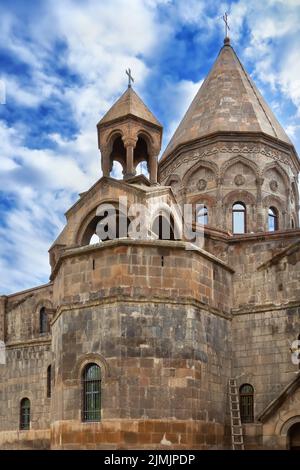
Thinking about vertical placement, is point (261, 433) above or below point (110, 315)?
below

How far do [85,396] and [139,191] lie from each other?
540 centimetres

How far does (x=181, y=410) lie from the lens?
655 inches

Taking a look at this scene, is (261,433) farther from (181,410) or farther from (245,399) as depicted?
(181,410)

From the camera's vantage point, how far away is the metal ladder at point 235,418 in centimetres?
1784

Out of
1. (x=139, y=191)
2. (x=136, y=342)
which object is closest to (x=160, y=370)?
(x=136, y=342)

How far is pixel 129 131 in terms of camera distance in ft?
66.0

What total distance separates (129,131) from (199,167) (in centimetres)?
566

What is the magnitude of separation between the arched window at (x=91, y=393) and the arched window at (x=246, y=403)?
436cm

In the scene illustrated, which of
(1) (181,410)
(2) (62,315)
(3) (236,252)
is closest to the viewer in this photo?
(1) (181,410)

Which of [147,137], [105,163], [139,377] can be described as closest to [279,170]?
[147,137]

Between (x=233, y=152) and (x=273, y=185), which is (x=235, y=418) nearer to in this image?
(x=273, y=185)
